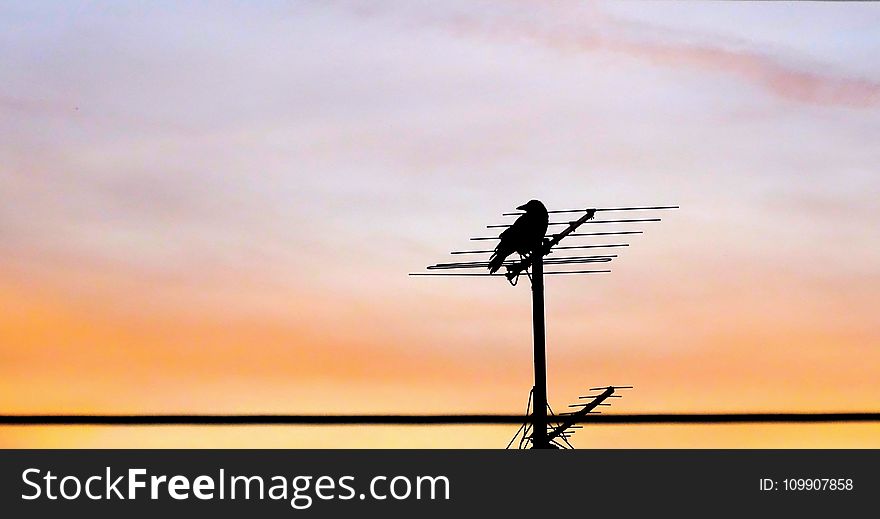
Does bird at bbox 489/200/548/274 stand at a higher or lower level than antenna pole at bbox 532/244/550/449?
higher

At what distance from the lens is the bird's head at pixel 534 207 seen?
15373mm

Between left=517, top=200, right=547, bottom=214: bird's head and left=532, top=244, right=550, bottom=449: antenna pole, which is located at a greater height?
left=517, top=200, right=547, bottom=214: bird's head

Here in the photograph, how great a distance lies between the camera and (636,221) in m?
15.8

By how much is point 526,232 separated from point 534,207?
1.11ft

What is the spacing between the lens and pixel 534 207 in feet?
50.4

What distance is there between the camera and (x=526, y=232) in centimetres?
1530

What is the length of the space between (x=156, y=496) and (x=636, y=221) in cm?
685

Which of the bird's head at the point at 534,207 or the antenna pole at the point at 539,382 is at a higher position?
the bird's head at the point at 534,207

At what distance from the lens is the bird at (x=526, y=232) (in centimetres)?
1530

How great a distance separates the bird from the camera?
50.2ft

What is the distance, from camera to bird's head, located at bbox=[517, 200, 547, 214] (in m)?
15.4

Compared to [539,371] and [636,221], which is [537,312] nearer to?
[539,371]

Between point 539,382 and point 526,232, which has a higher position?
point 526,232

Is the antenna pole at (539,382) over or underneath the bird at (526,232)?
underneath
